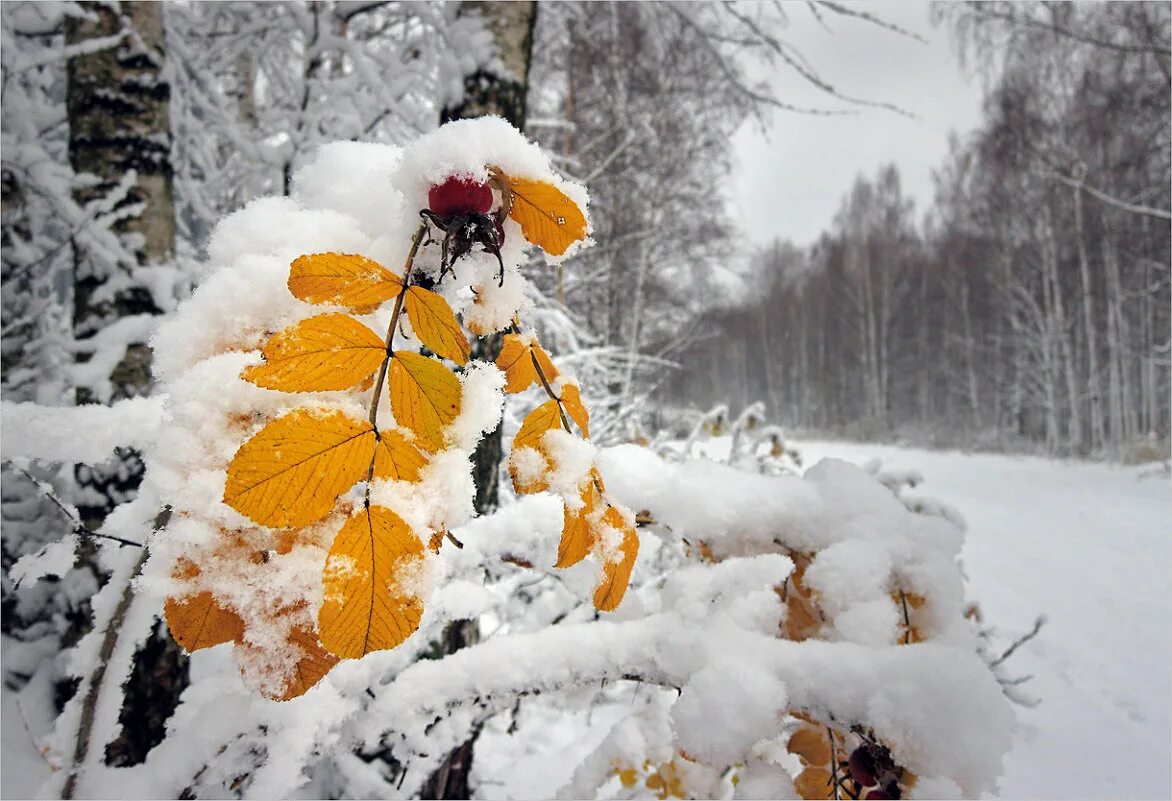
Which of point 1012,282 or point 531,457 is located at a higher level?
point 1012,282

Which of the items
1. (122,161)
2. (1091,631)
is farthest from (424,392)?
(122,161)

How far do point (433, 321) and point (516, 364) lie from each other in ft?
0.39

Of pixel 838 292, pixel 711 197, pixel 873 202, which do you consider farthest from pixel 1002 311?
pixel 711 197

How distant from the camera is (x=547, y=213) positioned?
0.36 m

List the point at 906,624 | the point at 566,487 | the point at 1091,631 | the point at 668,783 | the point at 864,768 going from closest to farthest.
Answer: the point at 566,487 → the point at 864,768 → the point at 906,624 → the point at 668,783 → the point at 1091,631

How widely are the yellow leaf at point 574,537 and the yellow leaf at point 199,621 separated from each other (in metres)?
0.22

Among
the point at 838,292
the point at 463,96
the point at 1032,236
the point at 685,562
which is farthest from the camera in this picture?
the point at 838,292

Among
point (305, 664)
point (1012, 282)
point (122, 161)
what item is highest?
point (1012, 282)

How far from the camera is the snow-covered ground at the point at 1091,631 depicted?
3.14 ft

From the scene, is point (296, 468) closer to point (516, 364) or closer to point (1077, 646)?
point (516, 364)

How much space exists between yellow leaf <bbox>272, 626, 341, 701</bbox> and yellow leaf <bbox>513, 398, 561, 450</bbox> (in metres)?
0.18

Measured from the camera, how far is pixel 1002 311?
15.4m

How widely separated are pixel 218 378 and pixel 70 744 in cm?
57

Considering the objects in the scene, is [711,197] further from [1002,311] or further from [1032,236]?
[1002,311]
